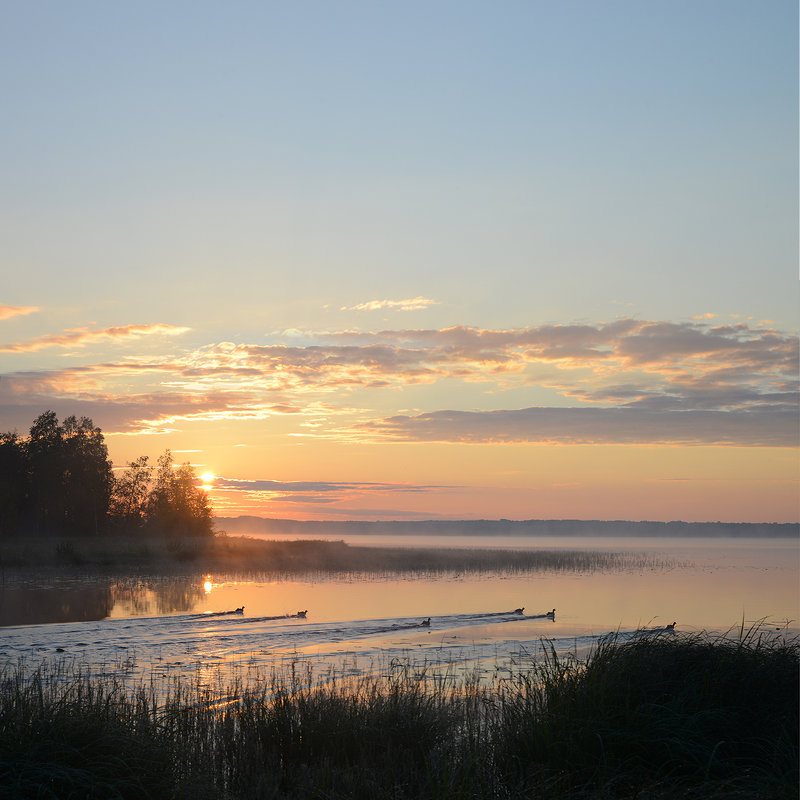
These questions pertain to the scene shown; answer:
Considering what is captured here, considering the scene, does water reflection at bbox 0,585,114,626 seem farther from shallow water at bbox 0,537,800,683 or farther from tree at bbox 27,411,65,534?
tree at bbox 27,411,65,534

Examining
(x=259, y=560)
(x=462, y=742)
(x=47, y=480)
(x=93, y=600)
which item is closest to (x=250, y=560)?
(x=259, y=560)

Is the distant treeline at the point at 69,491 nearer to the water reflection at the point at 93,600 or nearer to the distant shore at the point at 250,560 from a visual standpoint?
the distant shore at the point at 250,560

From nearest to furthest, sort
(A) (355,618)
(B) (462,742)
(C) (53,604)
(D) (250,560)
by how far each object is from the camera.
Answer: (B) (462,742) → (A) (355,618) → (C) (53,604) → (D) (250,560)

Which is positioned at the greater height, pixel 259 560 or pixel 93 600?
pixel 93 600

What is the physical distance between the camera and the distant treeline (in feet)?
305

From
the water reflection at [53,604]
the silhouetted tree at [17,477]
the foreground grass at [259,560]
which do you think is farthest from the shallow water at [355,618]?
the silhouetted tree at [17,477]

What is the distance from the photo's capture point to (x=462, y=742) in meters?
10.9

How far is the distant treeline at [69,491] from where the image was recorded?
93.1 metres

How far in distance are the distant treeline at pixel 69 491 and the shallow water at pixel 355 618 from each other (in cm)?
4865

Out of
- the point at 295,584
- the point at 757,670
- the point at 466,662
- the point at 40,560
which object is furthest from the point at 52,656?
the point at 40,560

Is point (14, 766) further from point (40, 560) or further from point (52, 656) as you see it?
point (40, 560)

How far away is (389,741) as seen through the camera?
11.1m

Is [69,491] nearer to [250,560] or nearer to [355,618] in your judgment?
[250,560]

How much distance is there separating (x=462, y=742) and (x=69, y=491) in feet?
307
